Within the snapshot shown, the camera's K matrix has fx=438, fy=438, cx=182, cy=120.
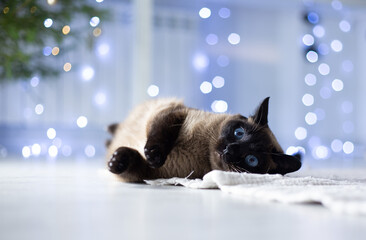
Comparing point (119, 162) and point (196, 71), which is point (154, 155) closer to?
point (119, 162)

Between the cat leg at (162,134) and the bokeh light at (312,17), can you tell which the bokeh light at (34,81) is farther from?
the cat leg at (162,134)

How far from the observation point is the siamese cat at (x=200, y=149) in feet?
4.63

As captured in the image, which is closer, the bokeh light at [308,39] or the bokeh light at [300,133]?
the bokeh light at [308,39]

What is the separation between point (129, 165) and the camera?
1493 millimetres

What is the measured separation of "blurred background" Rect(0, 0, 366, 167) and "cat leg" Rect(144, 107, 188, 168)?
1.91 meters

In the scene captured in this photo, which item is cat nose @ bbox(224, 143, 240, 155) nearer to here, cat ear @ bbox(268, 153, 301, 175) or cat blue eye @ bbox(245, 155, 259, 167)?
cat blue eye @ bbox(245, 155, 259, 167)

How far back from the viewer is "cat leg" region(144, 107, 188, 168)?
1.41 m

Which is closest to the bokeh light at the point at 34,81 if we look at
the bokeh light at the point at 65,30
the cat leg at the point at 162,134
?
the bokeh light at the point at 65,30

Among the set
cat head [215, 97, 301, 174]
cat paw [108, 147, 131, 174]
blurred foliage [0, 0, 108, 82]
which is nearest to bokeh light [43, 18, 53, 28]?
blurred foliage [0, 0, 108, 82]

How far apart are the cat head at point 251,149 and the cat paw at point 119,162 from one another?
0.99 ft

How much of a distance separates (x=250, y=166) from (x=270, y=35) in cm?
433

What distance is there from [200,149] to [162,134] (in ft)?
0.47

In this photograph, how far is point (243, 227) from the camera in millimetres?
779

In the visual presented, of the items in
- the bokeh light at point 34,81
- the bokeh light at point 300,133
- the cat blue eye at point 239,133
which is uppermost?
the bokeh light at point 34,81
